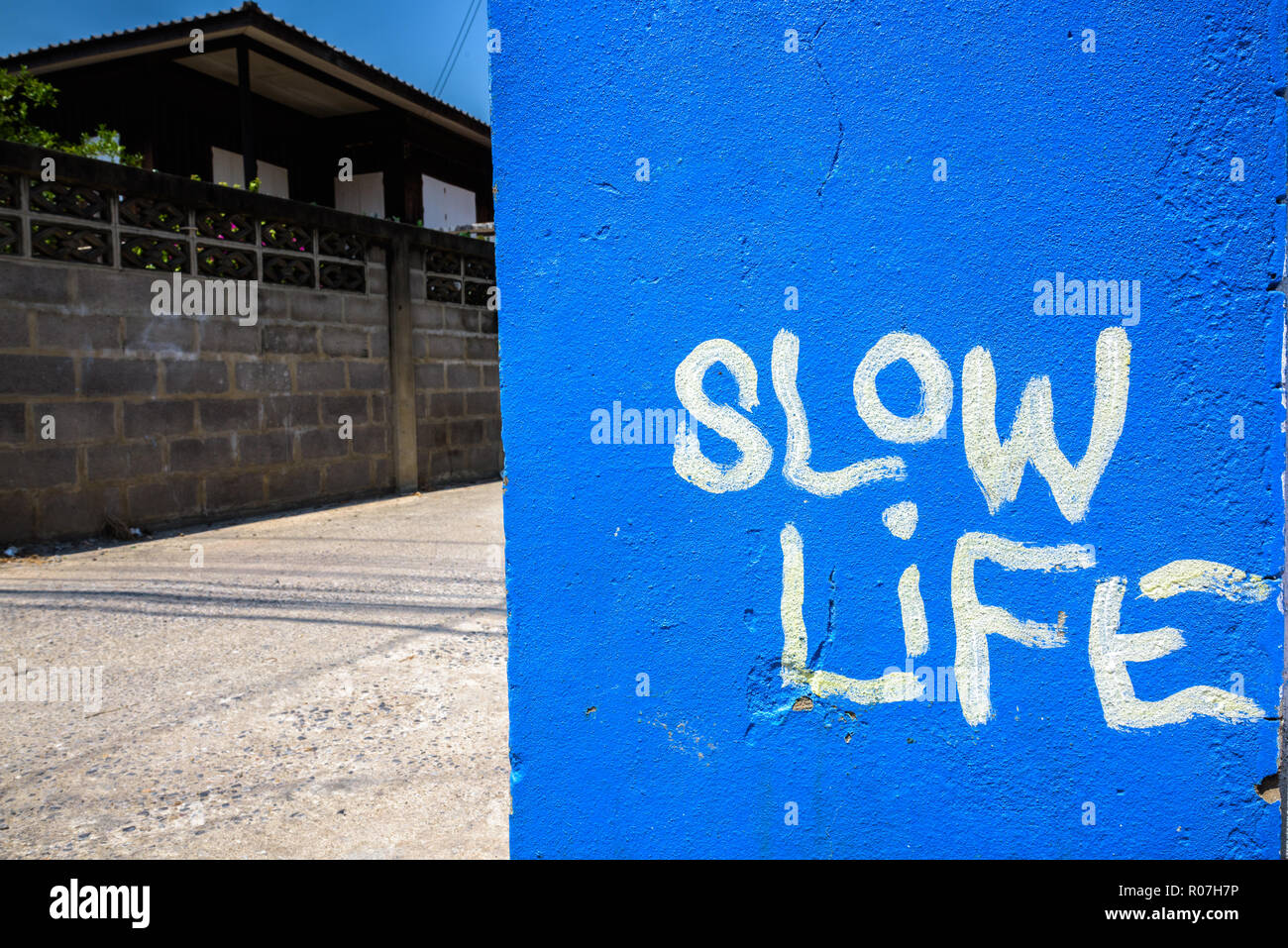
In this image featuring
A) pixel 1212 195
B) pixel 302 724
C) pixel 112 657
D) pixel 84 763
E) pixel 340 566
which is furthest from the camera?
pixel 340 566

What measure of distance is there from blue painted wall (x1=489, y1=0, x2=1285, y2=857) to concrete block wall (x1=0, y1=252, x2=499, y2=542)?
517cm

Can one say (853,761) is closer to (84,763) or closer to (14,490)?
(84,763)

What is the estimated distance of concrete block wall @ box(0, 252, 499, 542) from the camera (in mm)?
5633

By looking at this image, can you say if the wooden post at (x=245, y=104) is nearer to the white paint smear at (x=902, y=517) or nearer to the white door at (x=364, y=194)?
the white door at (x=364, y=194)

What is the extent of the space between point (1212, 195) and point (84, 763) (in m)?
3.16

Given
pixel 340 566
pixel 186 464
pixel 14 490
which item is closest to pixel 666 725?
pixel 340 566

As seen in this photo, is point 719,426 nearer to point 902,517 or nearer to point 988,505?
point 902,517

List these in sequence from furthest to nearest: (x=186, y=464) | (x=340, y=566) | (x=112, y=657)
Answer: (x=186, y=464)
(x=340, y=566)
(x=112, y=657)

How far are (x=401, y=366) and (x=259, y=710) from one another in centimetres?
569

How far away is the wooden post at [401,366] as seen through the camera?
8.38m

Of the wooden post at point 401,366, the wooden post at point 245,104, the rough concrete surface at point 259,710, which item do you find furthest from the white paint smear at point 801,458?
the wooden post at point 245,104

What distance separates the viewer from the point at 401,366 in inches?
334

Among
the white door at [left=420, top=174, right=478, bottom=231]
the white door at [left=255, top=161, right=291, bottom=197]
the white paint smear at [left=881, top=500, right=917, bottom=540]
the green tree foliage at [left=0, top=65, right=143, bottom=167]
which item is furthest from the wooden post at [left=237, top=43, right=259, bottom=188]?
the white paint smear at [left=881, top=500, right=917, bottom=540]

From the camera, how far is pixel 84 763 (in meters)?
2.75
